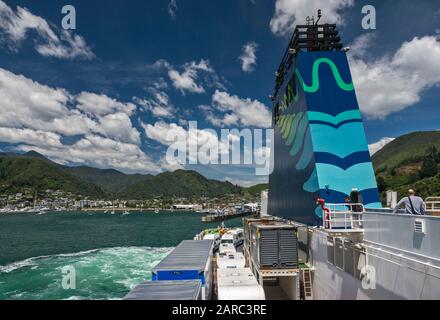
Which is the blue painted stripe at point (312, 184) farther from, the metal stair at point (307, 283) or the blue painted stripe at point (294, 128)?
the metal stair at point (307, 283)

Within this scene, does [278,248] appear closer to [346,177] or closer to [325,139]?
[346,177]

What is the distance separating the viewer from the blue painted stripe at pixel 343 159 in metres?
21.9

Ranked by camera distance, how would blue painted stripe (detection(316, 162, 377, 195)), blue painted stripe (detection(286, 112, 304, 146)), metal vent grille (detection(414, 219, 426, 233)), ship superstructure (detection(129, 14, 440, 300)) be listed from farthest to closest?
1. blue painted stripe (detection(286, 112, 304, 146))
2. blue painted stripe (detection(316, 162, 377, 195))
3. ship superstructure (detection(129, 14, 440, 300))
4. metal vent grille (detection(414, 219, 426, 233))

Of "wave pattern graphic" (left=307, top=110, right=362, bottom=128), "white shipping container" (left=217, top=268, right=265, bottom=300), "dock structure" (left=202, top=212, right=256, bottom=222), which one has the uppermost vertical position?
"wave pattern graphic" (left=307, top=110, right=362, bottom=128)

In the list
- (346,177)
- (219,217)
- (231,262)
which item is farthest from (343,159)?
(219,217)

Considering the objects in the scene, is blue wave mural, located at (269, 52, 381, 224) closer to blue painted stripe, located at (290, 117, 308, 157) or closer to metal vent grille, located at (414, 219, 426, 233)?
blue painted stripe, located at (290, 117, 308, 157)

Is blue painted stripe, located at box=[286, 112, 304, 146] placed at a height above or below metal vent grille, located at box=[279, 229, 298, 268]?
above

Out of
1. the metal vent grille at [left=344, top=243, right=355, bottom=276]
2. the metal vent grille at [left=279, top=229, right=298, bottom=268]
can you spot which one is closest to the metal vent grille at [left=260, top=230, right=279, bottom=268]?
the metal vent grille at [left=279, top=229, right=298, bottom=268]

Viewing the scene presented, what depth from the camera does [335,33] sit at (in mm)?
26438

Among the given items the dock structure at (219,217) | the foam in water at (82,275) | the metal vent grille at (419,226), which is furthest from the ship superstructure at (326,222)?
the dock structure at (219,217)

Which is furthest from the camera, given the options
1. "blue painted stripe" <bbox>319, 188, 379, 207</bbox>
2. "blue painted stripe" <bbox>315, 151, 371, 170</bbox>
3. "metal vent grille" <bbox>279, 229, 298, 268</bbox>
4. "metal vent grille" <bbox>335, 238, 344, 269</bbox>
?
"blue painted stripe" <bbox>315, 151, 371, 170</bbox>

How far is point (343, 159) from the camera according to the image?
22078 mm

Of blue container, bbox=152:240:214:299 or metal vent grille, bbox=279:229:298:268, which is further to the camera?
metal vent grille, bbox=279:229:298:268

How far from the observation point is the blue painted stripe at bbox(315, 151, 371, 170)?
2194cm
